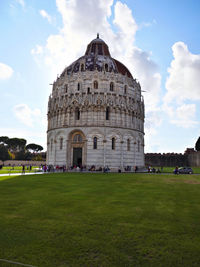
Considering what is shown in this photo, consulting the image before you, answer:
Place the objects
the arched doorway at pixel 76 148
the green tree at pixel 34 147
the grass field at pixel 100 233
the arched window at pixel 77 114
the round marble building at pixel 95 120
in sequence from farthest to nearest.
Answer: the green tree at pixel 34 147, the arched window at pixel 77 114, the arched doorway at pixel 76 148, the round marble building at pixel 95 120, the grass field at pixel 100 233

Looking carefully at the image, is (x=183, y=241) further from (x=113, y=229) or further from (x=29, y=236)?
(x=29, y=236)

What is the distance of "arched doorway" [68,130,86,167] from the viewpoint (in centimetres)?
5025

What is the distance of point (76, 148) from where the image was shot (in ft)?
167

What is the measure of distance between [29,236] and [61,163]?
4423cm

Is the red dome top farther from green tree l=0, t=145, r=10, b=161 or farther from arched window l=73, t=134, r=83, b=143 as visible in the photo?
green tree l=0, t=145, r=10, b=161

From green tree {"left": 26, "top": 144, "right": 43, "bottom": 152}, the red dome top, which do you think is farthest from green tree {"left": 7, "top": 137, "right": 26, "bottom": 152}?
the red dome top

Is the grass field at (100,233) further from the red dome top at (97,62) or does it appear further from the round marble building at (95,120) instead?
the red dome top at (97,62)

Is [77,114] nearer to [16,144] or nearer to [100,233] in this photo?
[100,233]

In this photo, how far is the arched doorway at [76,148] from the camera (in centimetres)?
5025

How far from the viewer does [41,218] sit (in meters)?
9.93

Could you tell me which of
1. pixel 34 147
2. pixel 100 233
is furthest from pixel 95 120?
pixel 34 147

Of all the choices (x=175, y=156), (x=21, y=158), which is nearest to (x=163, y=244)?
(x=175, y=156)

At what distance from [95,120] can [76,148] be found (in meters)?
7.79

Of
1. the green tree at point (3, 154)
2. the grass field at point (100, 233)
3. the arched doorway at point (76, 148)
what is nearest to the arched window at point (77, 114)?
the arched doorway at point (76, 148)
